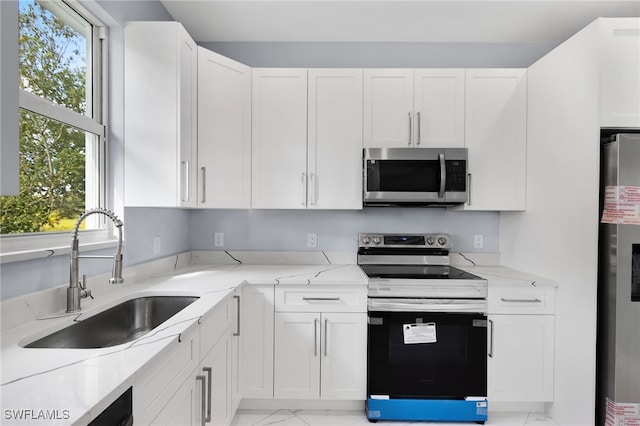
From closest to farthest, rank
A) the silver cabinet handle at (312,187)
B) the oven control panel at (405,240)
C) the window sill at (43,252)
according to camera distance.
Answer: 1. the window sill at (43,252)
2. the silver cabinet handle at (312,187)
3. the oven control panel at (405,240)

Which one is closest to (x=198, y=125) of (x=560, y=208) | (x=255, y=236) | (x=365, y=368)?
(x=255, y=236)

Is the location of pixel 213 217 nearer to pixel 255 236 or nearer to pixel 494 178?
pixel 255 236

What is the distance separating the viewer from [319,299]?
2154 millimetres

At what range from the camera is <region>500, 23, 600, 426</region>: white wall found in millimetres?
1819

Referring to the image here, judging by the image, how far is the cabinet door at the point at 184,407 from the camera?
3.57 feet

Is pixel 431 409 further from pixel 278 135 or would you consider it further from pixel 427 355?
pixel 278 135

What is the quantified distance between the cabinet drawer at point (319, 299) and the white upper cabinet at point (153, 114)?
0.84 m

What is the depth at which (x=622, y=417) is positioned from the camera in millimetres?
1752

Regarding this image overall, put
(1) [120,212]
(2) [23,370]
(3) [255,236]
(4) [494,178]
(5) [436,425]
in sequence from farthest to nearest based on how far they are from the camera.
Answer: (3) [255,236] < (4) [494,178] < (5) [436,425] < (1) [120,212] < (2) [23,370]

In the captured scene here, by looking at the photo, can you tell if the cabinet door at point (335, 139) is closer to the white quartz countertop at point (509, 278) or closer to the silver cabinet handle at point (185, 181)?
the silver cabinet handle at point (185, 181)

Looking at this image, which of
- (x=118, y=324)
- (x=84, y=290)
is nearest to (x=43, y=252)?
(x=84, y=290)

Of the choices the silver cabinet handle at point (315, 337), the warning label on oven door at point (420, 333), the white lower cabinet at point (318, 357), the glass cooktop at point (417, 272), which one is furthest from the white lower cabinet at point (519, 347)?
the silver cabinet handle at point (315, 337)

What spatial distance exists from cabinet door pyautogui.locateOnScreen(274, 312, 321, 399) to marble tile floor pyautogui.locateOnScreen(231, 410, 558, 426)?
139 mm

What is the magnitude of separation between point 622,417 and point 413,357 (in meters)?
1.03
